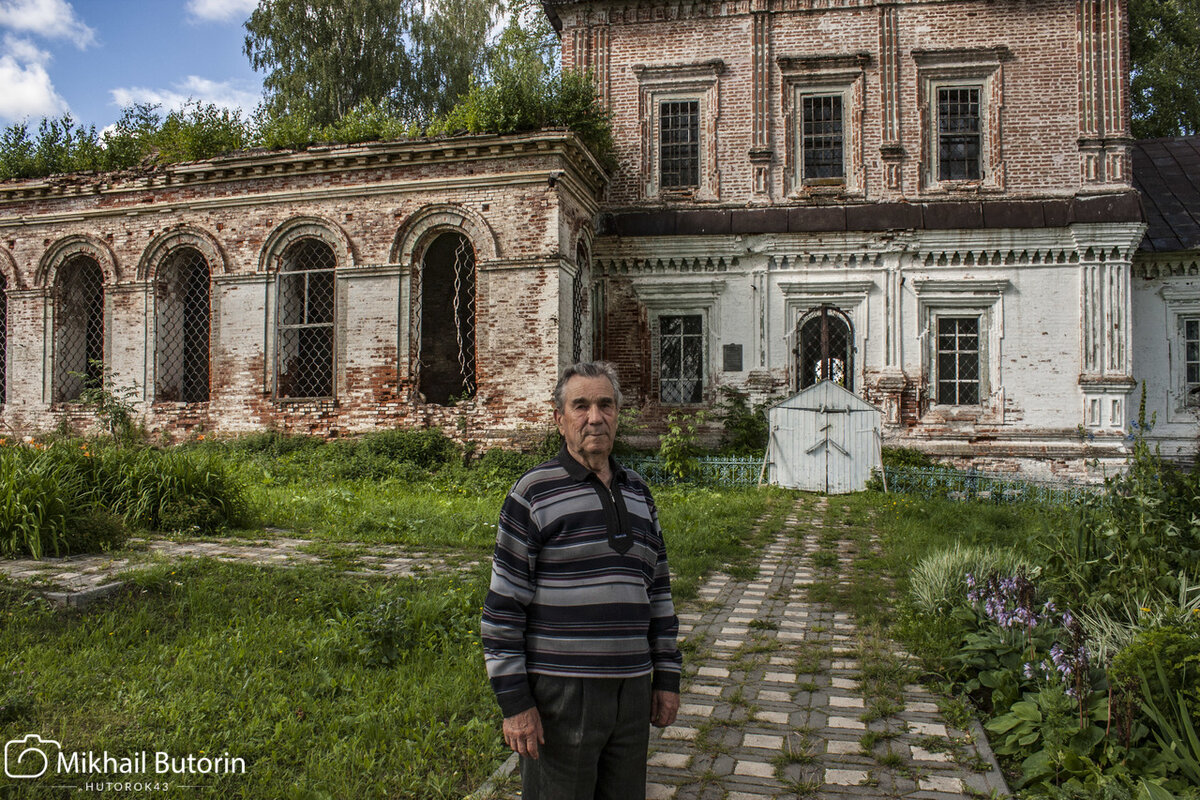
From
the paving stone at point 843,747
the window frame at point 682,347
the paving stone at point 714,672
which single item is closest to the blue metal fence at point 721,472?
the window frame at point 682,347

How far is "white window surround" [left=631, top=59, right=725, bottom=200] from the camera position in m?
16.8

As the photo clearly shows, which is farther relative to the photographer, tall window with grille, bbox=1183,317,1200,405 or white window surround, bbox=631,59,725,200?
white window surround, bbox=631,59,725,200

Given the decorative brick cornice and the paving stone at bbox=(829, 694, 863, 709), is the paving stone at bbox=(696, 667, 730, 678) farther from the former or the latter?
the decorative brick cornice

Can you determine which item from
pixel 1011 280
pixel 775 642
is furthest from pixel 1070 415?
pixel 775 642

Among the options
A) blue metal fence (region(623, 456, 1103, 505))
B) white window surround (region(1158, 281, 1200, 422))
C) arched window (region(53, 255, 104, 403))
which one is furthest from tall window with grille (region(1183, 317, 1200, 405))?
arched window (region(53, 255, 104, 403))

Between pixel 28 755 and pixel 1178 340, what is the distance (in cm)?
1978

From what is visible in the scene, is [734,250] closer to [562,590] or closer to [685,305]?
[685,305]

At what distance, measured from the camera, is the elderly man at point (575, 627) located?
2.42 meters

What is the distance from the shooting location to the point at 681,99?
1706 cm

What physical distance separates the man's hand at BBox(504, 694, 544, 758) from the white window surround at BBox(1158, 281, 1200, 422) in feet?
60.2

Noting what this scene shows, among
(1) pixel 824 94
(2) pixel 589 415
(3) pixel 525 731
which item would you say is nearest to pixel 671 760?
(3) pixel 525 731

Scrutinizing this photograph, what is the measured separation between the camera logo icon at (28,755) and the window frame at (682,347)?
1360 cm

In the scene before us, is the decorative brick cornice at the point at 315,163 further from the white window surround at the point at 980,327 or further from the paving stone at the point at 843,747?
the paving stone at the point at 843,747

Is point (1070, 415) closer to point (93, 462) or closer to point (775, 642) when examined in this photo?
point (775, 642)
